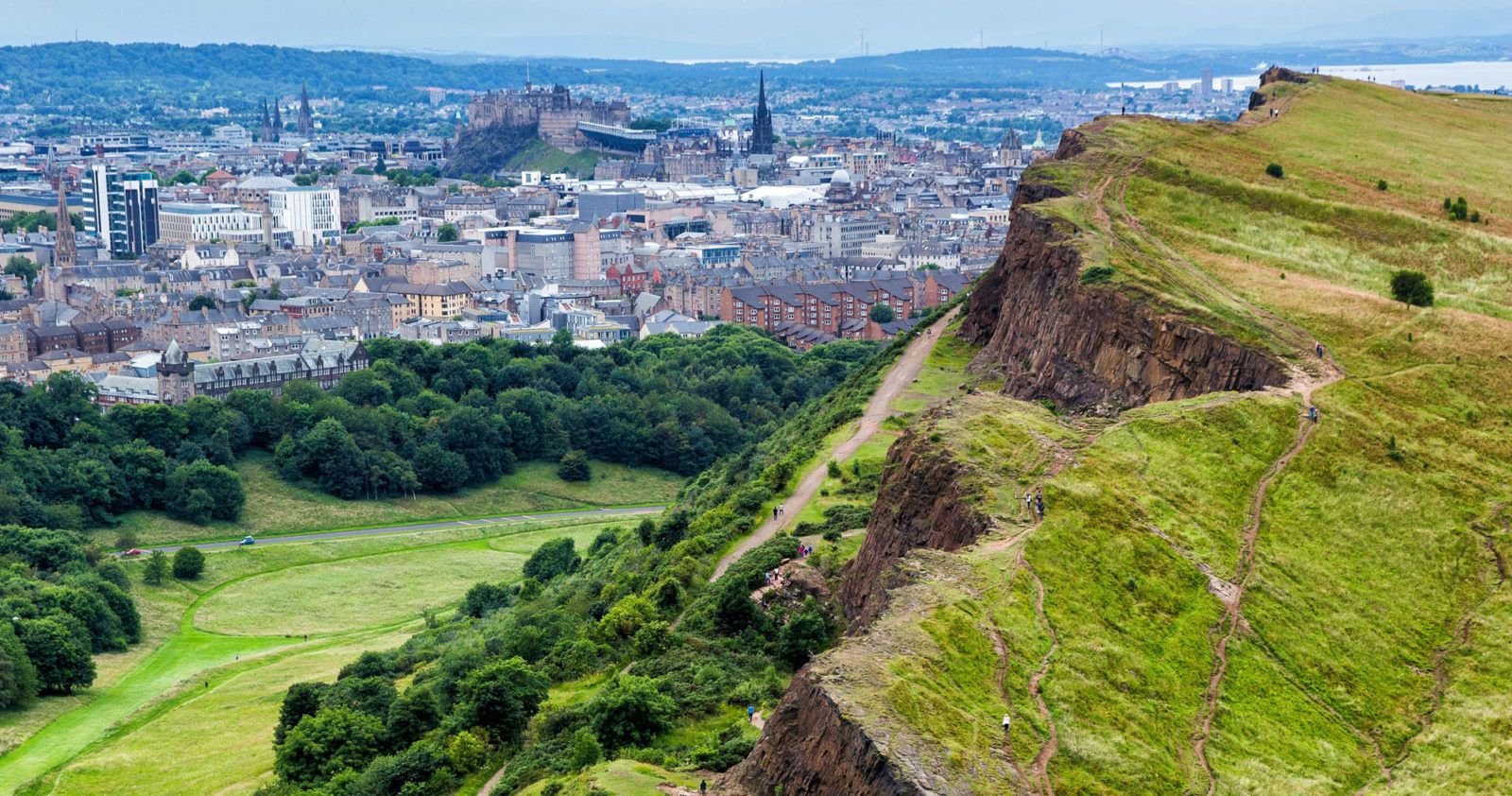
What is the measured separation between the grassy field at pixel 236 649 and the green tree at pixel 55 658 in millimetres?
717

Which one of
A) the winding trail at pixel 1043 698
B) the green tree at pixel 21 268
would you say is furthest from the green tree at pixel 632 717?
the green tree at pixel 21 268

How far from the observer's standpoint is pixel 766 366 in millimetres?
119812

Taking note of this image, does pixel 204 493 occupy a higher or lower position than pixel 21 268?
lower

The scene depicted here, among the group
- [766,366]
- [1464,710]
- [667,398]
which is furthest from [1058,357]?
[766,366]

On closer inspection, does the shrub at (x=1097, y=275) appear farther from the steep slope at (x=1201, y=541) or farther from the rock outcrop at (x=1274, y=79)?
the rock outcrop at (x=1274, y=79)

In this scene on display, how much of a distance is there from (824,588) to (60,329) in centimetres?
10471

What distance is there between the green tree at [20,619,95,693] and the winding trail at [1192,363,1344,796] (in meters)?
41.3

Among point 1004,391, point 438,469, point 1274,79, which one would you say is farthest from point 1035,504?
point 438,469

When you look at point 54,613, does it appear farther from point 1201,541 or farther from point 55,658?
point 1201,541

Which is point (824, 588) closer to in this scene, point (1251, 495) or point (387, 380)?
point (1251, 495)

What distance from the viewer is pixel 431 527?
9444cm

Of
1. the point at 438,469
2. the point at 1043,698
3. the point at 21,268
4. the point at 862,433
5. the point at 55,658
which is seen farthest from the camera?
the point at 21,268

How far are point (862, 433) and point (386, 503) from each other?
44.6 meters

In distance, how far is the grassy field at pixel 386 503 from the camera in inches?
3533
